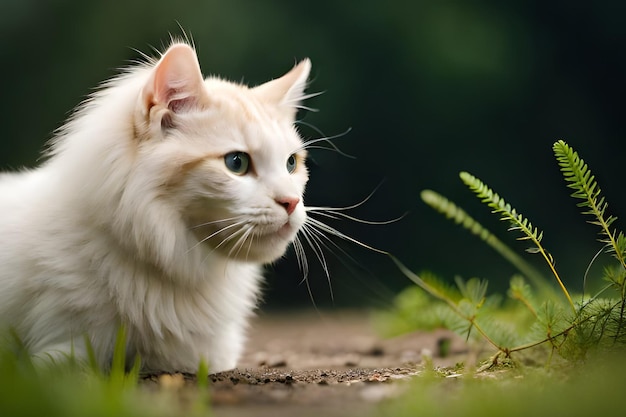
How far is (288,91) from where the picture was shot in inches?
91.2

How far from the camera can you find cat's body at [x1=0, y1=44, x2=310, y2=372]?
1882mm

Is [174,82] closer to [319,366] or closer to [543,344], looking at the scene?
[319,366]

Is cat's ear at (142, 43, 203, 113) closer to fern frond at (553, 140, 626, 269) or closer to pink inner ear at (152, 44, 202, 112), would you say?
pink inner ear at (152, 44, 202, 112)

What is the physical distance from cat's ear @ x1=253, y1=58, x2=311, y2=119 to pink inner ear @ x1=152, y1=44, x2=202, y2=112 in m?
0.32

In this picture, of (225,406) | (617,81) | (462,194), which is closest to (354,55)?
(462,194)

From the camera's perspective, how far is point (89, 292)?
6.23 ft

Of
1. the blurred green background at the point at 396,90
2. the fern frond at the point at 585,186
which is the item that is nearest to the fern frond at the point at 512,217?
the fern frond at the point at 585,186

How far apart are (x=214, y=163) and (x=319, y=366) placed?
3.23 feet

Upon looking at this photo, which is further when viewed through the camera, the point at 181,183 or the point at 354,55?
the point at 354,55

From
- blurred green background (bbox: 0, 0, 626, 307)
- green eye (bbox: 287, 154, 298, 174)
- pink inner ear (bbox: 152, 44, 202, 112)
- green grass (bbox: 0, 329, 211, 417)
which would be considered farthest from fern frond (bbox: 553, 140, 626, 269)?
blurred green background (bbox: 0, 0, 626, 307)

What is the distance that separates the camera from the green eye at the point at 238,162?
1.94m

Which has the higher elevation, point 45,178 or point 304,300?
point 45,178

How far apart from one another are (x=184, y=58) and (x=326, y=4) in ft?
11.2

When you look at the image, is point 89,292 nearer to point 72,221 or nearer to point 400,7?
point 72,221
